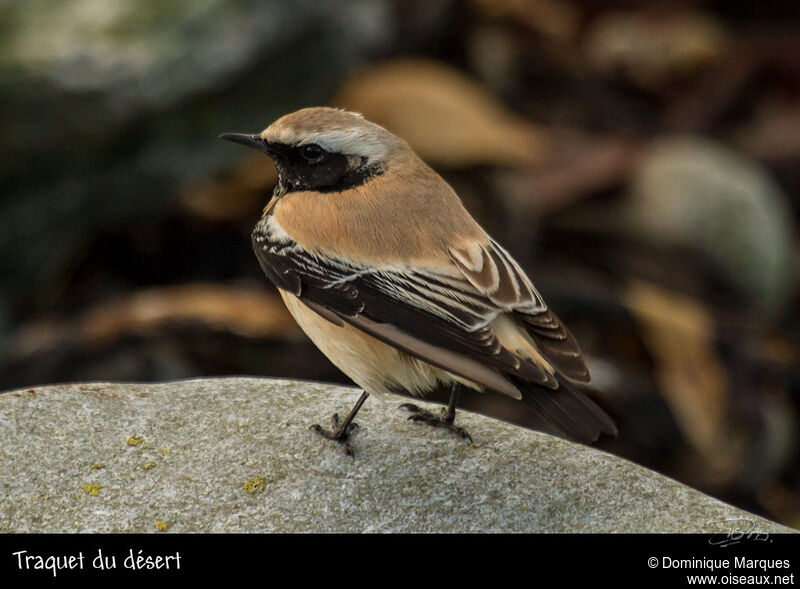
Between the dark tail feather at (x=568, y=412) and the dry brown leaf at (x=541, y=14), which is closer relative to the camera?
the dark tail feather at (x=568, y=412)

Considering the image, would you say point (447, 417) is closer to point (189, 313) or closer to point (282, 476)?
point (282, 476)

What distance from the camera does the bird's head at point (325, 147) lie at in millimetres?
4660

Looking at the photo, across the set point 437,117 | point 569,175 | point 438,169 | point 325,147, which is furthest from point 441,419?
point 569,175

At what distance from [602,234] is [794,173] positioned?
7.76ft

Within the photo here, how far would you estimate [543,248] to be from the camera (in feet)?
30.6

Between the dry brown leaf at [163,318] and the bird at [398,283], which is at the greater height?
the bird at [398,283]

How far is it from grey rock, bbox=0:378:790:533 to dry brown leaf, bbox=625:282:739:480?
3.68 metres

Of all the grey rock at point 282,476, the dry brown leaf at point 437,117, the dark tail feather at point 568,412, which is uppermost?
the dark tail feather at point 568,412

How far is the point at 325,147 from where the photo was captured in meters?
4.68

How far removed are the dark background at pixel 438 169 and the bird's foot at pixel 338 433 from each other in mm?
3127

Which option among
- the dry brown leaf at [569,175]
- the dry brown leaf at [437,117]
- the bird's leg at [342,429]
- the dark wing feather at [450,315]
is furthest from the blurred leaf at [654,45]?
the bird's leg at [342,429]

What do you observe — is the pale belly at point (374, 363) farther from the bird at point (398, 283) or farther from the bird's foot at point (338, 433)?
the bird's foot at point (338, 433)

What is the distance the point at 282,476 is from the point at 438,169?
5358mm

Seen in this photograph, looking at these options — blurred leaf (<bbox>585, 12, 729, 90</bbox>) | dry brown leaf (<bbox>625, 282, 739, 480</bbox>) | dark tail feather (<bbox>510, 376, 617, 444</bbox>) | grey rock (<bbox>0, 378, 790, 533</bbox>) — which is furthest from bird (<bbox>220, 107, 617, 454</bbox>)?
blurred leaf (<bbox>585, 12, 729, 90</bbox>)
